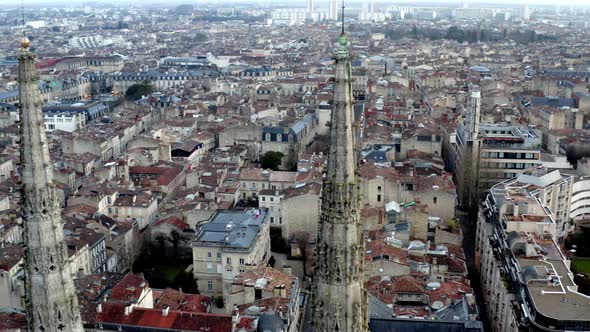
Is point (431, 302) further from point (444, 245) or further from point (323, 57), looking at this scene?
point (323, 57)

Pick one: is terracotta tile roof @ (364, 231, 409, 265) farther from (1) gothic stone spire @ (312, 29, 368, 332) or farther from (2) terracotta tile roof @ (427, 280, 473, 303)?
(1) gothic stone spire @ (312, 29, 368, 332)

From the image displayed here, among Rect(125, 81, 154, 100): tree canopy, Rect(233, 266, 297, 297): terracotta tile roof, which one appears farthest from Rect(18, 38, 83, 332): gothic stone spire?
Rect(125, 81, 154, 100): tree canopy

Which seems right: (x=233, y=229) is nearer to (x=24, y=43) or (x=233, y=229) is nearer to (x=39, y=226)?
(x=39, y=226)

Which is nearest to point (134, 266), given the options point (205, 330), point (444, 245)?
point (205, 330)

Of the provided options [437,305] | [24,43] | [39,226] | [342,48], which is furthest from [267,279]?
[24,43]

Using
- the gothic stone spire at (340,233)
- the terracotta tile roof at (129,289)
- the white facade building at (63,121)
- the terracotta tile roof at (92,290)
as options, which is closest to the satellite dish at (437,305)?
the terracotta tile roof at (129,289)

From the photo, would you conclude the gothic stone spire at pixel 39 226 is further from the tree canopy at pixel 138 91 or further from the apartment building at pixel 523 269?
the tree canopy at pixel 138 91
